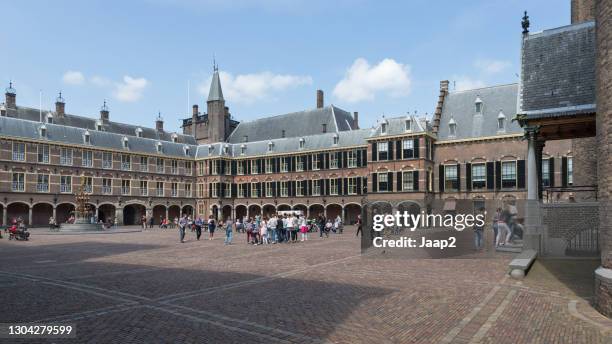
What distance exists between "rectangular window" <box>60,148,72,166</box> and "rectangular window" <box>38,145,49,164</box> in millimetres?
1429

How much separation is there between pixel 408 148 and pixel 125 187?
34.2 meters

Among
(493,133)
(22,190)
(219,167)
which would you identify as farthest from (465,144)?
(22,190)

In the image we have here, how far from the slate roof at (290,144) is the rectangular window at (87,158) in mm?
14788

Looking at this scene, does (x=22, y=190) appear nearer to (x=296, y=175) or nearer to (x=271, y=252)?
(x=296, y=175)

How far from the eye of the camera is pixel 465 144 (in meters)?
41.1

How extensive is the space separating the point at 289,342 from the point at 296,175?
1887 inches

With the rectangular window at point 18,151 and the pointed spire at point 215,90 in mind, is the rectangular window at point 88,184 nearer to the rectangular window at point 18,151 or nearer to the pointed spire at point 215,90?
the rectangular window at point 18,151

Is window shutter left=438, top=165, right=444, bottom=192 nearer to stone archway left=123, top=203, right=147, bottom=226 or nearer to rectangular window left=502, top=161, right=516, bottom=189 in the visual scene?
rectangular window left=502, top=161, right=516, bottom=189

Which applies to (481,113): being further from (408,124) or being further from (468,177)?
(408,124)

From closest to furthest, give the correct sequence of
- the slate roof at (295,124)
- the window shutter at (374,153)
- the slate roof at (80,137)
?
the window shutter at (374,153), the slate roof at (80,137), the slate roof at (295,124)

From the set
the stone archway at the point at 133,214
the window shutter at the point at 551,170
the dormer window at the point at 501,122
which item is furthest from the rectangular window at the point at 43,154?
the window shutter at the point at 551,170

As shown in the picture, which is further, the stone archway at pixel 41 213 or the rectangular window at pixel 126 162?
the rectangular window at pixel 126 162

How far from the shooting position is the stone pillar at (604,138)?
26.6 ft

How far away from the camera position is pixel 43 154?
155 ft
